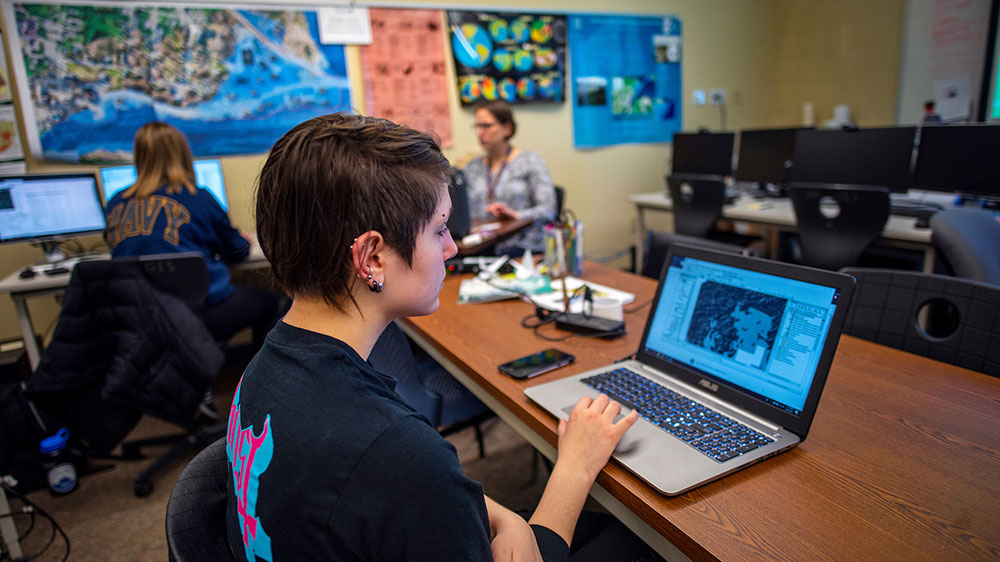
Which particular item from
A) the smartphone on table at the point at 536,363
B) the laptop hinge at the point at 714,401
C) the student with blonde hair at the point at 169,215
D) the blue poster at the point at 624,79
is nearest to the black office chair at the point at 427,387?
the smartphone on table at the point at 536,363

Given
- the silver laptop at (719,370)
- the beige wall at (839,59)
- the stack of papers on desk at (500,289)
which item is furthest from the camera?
the beige wall at (839,59)

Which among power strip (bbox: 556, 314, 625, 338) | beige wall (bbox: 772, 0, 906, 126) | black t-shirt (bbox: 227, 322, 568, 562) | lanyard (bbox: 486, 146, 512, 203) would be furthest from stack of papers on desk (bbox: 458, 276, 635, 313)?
beige wall (bbox: 772, 0, 906, 126)

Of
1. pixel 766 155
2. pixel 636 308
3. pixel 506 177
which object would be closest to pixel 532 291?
pixel 636 308

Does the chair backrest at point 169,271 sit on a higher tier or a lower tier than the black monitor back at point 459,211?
Answer: lower

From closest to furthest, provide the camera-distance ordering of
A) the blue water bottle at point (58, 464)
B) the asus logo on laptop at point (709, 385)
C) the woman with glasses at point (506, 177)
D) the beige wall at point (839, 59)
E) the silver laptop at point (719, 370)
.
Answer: the silver laptop at point (719, 370) → the asus logo on laptop at point (709, 385) → the blue water bottle at point (58, 464) → the woman with glasses at point (506, 177) → the beige wall at point (839, 59)

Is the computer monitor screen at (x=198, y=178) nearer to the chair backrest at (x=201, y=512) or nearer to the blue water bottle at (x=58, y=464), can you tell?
the blue water bottle at (x=58, y=464)

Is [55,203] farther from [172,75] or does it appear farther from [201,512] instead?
[201,512]

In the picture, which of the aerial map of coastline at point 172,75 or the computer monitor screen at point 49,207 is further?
the aerial map of coastline at point 172,75

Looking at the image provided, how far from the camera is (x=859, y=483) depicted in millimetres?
768

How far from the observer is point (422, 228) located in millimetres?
686

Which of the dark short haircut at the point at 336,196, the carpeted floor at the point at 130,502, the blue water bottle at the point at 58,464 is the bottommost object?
the carpeted floor at the point at 130,502

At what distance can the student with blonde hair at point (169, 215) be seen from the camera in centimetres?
226

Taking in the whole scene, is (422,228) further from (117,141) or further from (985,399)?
(117,141)

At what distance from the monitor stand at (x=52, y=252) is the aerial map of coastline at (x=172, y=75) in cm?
46
